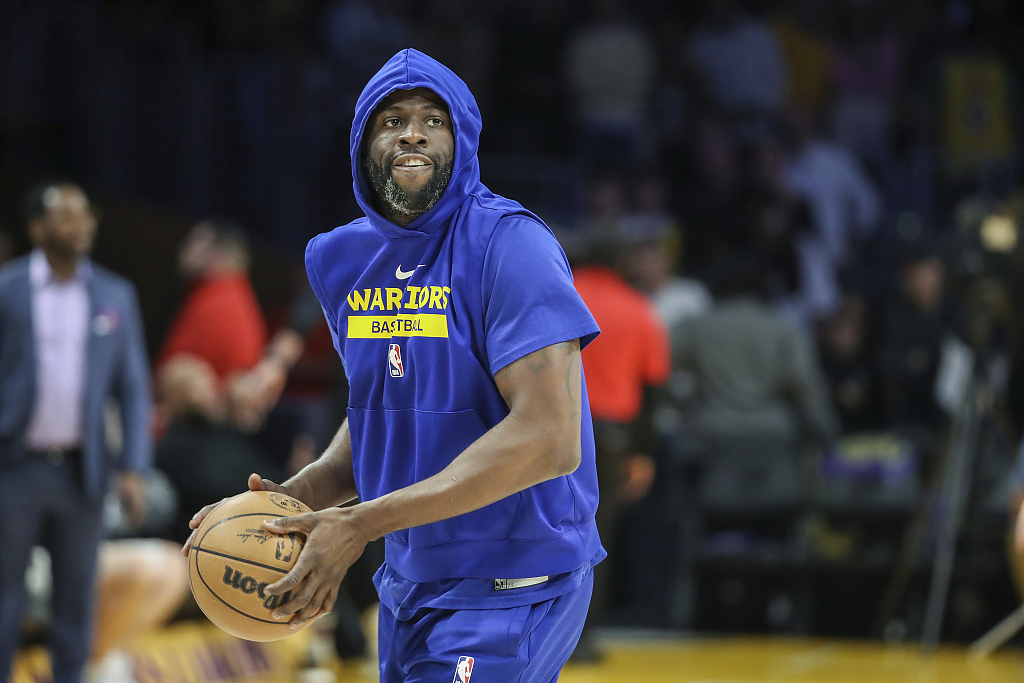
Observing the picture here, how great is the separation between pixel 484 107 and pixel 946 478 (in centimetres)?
550

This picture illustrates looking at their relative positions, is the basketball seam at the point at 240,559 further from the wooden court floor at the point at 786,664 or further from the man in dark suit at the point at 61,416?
the wooden court floor at the point at 786,664

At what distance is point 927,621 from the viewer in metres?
7.93

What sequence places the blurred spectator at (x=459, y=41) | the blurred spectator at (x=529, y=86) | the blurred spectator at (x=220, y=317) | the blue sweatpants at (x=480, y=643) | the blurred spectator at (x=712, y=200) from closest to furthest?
the blue sweatpants at (x=480, y=643) < the blurred spectator at (x=220, y=317) < the blurred spectator at (x=712, y=200) < the blurred spectator at (x=459, y=41) < the blurred spectator at (x=529, y=86)

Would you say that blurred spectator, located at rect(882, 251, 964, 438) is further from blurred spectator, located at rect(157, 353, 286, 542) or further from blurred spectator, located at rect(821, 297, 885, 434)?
blurred spectator, located at rect(157, 353, 286, 542)

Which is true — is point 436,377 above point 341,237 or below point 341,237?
below

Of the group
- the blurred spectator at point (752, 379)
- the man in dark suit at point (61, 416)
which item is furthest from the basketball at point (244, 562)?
the blurred spectator at point (752, 379)

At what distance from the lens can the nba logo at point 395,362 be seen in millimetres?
2666

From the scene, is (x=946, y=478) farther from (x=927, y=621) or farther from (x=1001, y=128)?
(x=1001, y=128)

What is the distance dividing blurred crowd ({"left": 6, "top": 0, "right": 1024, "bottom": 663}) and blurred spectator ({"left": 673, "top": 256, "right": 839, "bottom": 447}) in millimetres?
20

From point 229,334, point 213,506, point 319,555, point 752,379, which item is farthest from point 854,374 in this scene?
point 319,555

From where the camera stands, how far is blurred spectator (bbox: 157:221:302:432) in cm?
747

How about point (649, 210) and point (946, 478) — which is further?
point (649, 210)

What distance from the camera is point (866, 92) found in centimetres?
1127

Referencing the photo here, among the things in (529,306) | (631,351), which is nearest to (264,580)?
(529,306)
